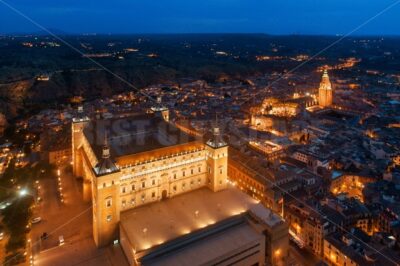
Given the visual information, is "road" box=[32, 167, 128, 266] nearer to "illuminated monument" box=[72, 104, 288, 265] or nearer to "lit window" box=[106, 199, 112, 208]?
"illuminated monument" box=[72, 104, 288, 265]

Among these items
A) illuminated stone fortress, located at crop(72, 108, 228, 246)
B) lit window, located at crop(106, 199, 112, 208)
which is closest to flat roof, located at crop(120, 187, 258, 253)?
illuminated stone fortress, located at crop(72, 108, 228, 246)

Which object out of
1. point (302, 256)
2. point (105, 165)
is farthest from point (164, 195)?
Answer: point (302, 256)

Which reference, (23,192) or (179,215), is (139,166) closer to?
(179,215)

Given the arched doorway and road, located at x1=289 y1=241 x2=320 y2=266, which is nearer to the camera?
road, located at x1=289 y1=241 x2=320 y2=266

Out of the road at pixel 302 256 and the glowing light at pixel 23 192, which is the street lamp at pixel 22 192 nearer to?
the glowing light at pixel 23 192

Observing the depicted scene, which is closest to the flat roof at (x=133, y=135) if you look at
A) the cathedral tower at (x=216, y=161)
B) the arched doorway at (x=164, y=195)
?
the cathedral tower at (x=216, y=161)

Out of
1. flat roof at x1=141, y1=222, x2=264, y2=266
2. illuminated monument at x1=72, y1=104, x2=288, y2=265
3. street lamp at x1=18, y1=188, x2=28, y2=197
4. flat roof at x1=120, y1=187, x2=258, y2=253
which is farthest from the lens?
street lamp at x1=18, y1=188, x2=28, y2=197

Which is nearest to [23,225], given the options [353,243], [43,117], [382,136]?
[353,243]

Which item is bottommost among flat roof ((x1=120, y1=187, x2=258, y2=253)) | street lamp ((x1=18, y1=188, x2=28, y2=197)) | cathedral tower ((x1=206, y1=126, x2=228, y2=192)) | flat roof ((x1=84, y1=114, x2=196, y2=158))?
street lamp ((x1=18, y1=188, x2=28, y2=197))
